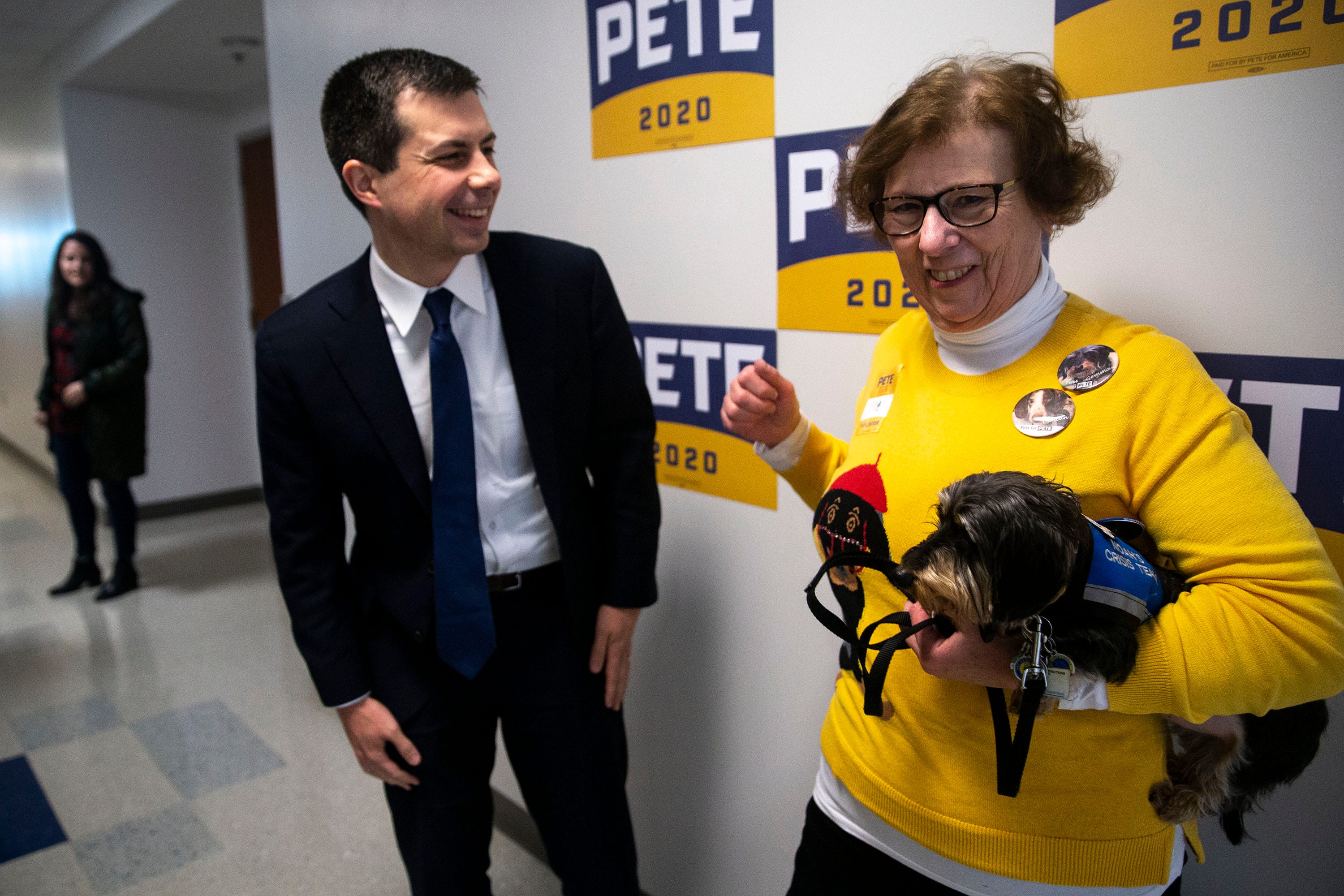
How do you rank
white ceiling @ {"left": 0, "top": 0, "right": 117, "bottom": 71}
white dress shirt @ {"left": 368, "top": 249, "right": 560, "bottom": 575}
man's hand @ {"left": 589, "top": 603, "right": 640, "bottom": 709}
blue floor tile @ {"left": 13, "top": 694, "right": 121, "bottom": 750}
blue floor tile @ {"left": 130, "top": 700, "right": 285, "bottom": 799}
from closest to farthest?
white dress shirt @ {"left": 368, "top": 249, "right": 560, "bottom": 575} → man's hand @ {"left": 589, "top": 603, "right": 640, "bottom": 709} → blue floor tile @ {"left": 130, "top": 700, "right": 285, "bottom": 799} → blue floor tile @ {"left": 13, "top": 694, "right": 121, "bottom": 750} → white ceiling @ {"left": 0, "top": 0, "right": 117, "bottom": 71}

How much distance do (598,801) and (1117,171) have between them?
1.42 meters

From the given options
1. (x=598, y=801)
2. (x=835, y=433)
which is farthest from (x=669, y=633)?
(x=835, y=433)

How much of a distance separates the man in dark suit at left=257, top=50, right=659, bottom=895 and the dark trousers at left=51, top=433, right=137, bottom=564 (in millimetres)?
3932

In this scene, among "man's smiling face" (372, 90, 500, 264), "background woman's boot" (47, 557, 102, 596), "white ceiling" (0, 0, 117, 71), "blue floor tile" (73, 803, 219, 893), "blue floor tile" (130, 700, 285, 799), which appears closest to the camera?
"man's smiling face" (372, 90, 500, 264)

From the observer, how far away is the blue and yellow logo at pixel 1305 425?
1.12 m

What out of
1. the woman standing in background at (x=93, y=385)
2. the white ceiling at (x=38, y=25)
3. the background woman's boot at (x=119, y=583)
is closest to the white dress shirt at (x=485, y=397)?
the woman standing in background at (x=93, y=385)

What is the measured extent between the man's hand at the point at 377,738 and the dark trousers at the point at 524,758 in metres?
0.03

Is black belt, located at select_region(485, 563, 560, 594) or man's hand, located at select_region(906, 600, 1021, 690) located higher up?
man's hand, located at select_region(906, 600, 1021, 690)

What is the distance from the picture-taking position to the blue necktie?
1503mm

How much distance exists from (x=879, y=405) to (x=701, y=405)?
810 mm

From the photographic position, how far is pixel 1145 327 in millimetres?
1005

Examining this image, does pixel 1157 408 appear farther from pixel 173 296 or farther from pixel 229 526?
pixel 173 296

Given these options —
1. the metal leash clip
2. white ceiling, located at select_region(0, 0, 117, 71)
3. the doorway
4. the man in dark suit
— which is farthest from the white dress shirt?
the doorway

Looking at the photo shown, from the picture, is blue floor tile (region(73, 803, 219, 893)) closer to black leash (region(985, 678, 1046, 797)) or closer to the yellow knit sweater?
the yellow knit sweater
